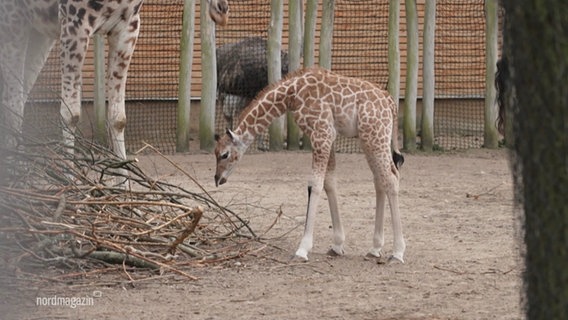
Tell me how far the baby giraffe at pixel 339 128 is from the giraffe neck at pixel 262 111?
1 cm

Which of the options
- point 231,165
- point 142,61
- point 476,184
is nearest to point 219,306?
point 231,165

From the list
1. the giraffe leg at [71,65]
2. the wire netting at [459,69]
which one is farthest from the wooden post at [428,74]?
the giraffe leg at [71,65]

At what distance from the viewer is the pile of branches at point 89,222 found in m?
5.89

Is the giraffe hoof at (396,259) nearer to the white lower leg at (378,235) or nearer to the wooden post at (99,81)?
the white lower leg at (378,235)

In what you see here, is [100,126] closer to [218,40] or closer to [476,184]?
[218,40]

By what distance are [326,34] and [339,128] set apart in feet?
16.0

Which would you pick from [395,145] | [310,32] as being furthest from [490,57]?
[395,145]

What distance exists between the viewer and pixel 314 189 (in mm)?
6578

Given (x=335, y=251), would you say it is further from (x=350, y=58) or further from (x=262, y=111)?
(x=350, y=58)

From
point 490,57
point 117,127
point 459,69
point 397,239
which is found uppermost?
point 490,57

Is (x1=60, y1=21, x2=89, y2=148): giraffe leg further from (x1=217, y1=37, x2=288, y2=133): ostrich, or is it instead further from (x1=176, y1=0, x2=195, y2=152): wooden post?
(x1=217, y1=37, x2=288, y2=133): ostrich

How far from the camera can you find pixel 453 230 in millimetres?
7688

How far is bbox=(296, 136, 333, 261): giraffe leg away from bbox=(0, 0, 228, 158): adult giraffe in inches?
64.7

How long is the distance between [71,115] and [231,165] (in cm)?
129
